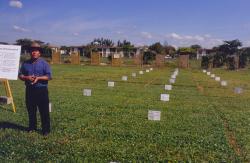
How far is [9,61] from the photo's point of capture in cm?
1118

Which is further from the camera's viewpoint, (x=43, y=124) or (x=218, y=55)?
(x=218, y=55)

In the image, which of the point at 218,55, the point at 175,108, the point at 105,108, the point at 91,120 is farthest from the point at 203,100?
the point at 218,55

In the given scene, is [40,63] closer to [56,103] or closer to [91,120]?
[91,120]

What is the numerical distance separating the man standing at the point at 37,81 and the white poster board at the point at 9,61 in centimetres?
252

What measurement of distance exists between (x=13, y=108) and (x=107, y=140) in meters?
4.08

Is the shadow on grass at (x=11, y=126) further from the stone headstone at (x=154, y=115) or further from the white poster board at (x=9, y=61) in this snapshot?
the stone headstone at (x=154, y=115)

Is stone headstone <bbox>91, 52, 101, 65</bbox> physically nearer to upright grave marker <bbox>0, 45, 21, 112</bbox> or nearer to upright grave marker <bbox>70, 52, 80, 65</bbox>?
upright grave marker <bbox>70, 52, 80, 65</bbox>

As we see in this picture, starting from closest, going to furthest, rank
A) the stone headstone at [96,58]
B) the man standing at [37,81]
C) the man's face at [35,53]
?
1. the man's face at [35,53]
2. the man standing at [37,81]
3. the stone headstone at [96,58]

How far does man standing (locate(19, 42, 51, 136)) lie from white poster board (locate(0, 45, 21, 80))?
252cm

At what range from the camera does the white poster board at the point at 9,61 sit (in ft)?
36.3

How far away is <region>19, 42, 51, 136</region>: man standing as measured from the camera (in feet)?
27.8

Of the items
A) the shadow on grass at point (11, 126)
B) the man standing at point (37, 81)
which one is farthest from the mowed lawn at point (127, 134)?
the man standing at point (37, 81)

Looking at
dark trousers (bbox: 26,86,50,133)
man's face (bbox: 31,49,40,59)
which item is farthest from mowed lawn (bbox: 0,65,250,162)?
man's face (bbox: 31,49,40,59)

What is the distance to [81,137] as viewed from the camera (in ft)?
28.8
